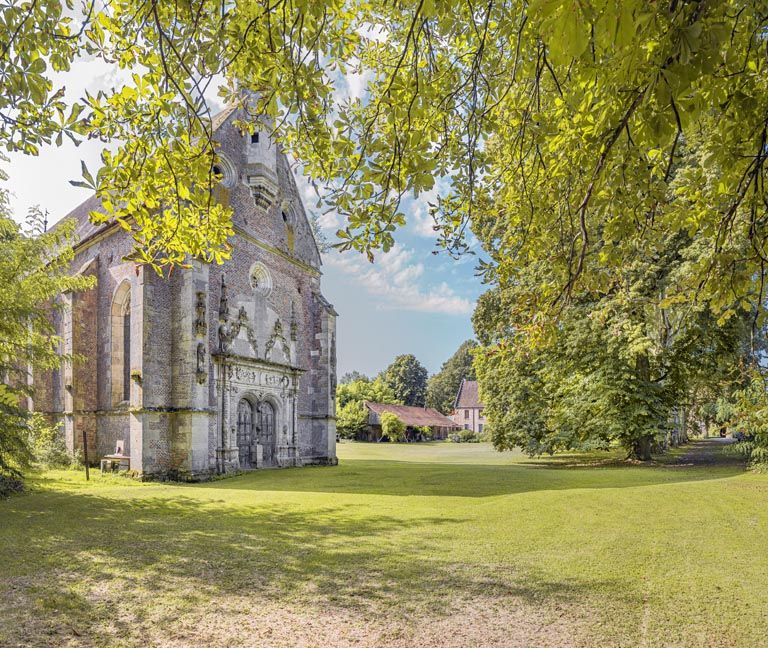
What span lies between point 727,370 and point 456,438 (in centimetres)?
4846

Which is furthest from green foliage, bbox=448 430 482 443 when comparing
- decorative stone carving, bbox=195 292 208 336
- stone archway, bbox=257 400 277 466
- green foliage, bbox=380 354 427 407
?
decorative stone carving, bbox=195 292 208 336

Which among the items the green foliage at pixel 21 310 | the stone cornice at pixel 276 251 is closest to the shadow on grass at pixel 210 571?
the green foliage at pixel 21 310

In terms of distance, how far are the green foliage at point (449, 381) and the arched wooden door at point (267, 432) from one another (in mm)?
66229

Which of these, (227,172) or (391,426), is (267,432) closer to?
(227,172)

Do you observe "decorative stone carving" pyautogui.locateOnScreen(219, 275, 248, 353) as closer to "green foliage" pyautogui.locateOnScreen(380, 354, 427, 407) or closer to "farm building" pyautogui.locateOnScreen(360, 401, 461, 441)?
"farm building" pyautogui.locateOnScreen(360, 401, 461, 441)

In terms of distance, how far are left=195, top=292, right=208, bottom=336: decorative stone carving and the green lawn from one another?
7052mm

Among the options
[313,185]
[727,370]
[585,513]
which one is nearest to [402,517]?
[585,513]

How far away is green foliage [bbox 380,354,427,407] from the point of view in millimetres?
82500

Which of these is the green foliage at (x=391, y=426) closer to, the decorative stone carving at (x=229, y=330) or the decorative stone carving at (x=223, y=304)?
the decorative stone carving at (x=229, y=330)

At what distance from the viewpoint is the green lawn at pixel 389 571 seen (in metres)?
4.70

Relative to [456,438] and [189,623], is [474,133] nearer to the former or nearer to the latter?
[189,623]

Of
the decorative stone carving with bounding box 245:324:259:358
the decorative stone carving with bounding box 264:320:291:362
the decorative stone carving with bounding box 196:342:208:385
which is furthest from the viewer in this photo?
the decorative stone carving with bounding box 264:320:291:362

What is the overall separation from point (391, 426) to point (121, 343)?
38.3m

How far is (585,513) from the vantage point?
10.1m
